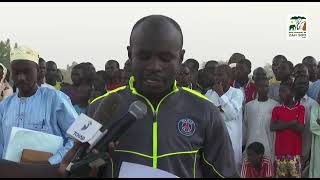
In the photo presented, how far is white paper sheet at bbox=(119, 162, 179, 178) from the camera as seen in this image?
181 cm

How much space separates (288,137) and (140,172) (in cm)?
501

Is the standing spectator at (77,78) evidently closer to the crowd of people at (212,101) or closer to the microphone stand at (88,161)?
the crowd of people at (212,101)


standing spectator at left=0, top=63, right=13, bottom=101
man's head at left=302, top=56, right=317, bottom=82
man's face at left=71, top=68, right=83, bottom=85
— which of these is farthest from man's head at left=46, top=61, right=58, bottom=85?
man's head at left=302, top=56, right=317, bottom=82

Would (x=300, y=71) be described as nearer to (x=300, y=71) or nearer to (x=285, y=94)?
(x=300, y=71)

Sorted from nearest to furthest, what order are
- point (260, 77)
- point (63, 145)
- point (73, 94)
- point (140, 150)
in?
1. point (140, 150)
2. point (63, 145)
3. point (260, 77)
4. point (73, 94)

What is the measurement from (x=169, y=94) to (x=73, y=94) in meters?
5.75

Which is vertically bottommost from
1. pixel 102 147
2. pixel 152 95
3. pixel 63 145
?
pixel 63 145

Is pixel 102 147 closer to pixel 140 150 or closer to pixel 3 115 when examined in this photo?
pixel 140 150

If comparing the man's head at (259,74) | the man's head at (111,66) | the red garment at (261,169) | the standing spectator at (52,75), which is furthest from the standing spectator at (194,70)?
the standing spectator at (52,75)

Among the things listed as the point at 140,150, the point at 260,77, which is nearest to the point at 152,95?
the point at 140,150

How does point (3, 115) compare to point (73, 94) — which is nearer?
point (3, 115)

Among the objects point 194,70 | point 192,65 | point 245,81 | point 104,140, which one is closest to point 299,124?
point 245,81

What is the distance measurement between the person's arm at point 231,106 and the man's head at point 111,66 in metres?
2.37

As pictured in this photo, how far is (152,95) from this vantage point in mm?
2178
